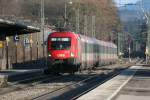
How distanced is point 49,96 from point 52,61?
1794 cm

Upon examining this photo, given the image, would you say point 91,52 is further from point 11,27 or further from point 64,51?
point 11,27

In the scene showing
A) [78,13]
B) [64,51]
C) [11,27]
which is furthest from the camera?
[78,13]

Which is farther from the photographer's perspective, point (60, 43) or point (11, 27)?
point (60, 43)

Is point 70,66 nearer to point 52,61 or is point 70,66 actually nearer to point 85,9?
point 52,61

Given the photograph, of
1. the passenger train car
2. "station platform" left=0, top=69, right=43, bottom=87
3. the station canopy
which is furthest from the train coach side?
the station canopy

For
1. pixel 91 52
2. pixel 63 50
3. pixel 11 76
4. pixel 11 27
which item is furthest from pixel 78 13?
pixel 11 27

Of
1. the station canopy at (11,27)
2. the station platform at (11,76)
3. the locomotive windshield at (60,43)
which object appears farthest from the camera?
the locomotive windshield at (60,43)

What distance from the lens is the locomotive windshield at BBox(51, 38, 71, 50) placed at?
4325 cm

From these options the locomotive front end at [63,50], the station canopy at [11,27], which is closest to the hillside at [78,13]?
the locomotive front end at [63,50]

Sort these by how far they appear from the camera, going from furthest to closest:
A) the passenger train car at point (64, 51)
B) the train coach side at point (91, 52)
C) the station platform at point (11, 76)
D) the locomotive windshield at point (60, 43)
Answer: the train coach side at point (91, 52), the locomotive windshield at point (60, 43), the passenger train car at point (64, 51), the station platform at point (11, 76)

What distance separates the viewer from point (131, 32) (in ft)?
534

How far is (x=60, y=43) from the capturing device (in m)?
43.5

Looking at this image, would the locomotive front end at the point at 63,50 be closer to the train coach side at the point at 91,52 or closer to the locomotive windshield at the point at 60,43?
the locomotive windshield at the point at 60,43

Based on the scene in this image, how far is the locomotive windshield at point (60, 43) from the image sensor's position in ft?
142
